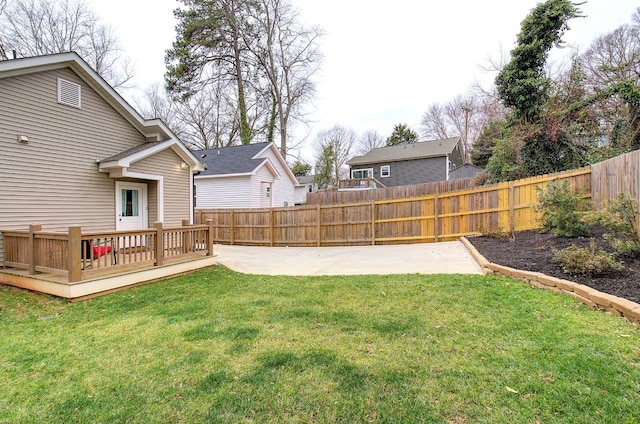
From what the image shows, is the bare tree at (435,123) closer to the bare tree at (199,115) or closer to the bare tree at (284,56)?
the bare tree at (284,56)

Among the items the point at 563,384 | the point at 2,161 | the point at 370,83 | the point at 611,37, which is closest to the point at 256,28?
the point at 370,83

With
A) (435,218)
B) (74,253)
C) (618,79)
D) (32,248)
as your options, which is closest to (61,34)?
(32,248)

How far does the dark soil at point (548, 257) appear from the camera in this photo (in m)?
3.88

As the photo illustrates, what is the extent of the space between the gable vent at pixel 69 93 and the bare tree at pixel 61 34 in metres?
11.6

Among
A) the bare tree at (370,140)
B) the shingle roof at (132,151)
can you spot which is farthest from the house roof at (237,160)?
the bare tree at (370,140)

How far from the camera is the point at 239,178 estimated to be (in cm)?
1692

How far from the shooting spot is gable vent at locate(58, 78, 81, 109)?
24.1ft

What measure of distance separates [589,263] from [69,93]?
10.9 meters

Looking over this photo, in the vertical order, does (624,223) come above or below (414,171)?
below

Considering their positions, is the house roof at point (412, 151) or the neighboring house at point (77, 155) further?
the house roof at point (412, 151)

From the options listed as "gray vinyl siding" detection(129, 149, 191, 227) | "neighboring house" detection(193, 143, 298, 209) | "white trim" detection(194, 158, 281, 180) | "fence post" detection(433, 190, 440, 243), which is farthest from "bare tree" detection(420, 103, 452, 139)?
"gray vinyl siding" detection(129, 149, 191, 227)

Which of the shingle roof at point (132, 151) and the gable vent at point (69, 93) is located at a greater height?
the gable vent at point (69, 93)

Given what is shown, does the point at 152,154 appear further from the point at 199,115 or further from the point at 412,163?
the point at 412,163

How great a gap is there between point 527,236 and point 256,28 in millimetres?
21815
